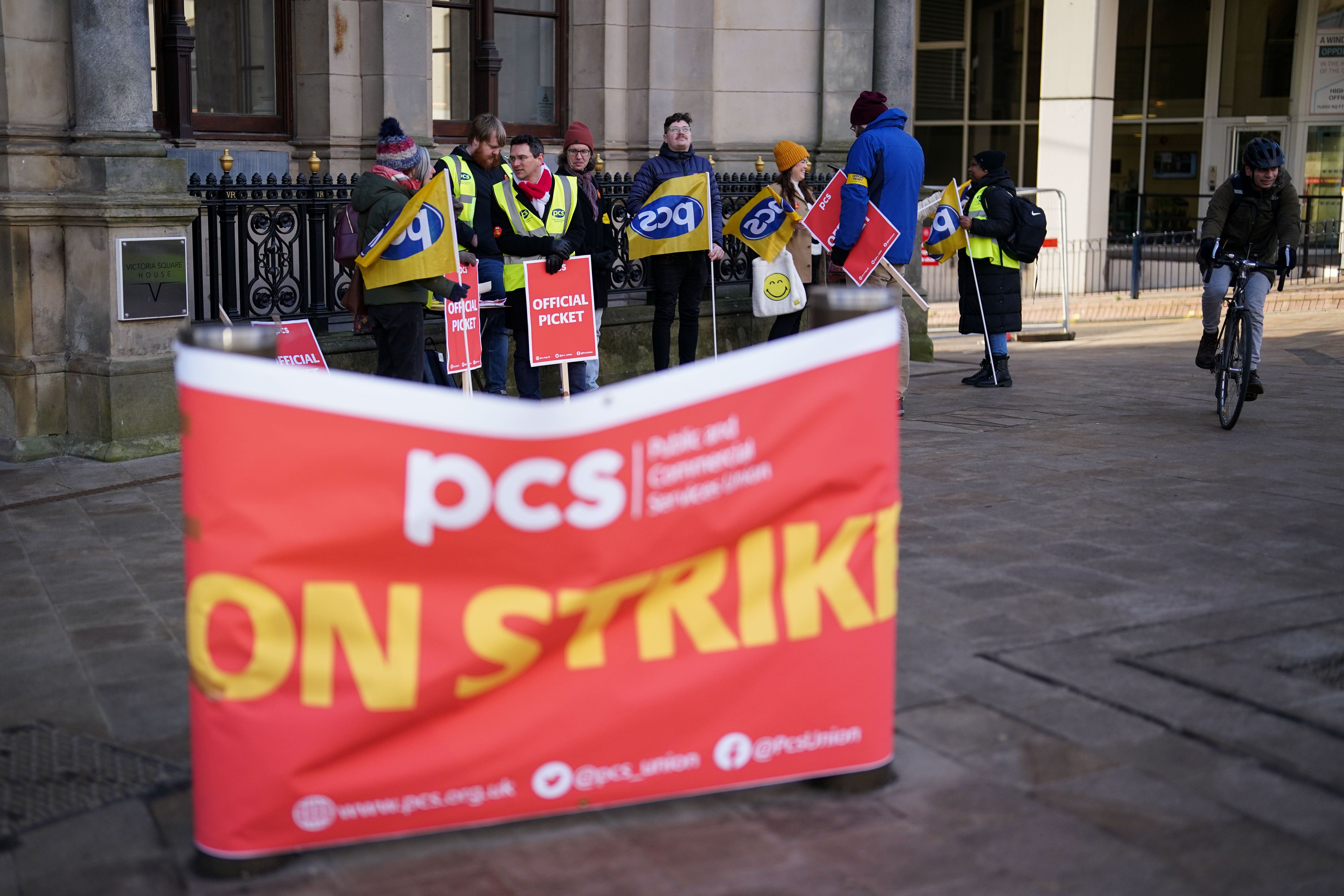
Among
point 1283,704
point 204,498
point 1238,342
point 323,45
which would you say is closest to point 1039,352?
point 1238,342

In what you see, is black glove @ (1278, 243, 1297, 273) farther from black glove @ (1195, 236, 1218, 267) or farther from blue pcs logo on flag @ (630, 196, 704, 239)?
blue pcs logo on flag @ (630, 196, 704, 239)

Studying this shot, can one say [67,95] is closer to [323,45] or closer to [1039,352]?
[323,45]

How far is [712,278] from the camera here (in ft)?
38.2

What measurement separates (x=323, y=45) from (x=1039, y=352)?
781 cm

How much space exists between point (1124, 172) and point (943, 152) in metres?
3.47

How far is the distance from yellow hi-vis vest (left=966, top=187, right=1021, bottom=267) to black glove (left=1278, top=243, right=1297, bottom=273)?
2.71 meters

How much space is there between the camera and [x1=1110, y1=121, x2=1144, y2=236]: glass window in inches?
1097

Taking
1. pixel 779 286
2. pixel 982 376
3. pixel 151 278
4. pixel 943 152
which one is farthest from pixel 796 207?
pixel 943 152

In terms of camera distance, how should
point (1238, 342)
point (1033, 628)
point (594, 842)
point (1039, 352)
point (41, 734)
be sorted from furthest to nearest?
point (1039, 352) < point (1238, 342) < point (1033, 628) < point (41, 734) < point (594, 842)

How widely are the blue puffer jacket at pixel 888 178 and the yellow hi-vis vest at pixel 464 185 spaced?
257 centimetres

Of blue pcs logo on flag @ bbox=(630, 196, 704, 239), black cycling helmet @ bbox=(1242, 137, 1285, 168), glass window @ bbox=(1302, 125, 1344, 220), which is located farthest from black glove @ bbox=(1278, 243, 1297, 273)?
glass window @ bbox=(1302, 125, 1344, 220)

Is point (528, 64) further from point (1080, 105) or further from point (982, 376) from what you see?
point (1080, 105)

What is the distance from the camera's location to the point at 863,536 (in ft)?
13.2

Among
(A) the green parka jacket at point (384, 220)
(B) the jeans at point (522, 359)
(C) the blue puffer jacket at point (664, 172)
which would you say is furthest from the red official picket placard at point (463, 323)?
(C) the blue puffer jacket at point (664, 172)
